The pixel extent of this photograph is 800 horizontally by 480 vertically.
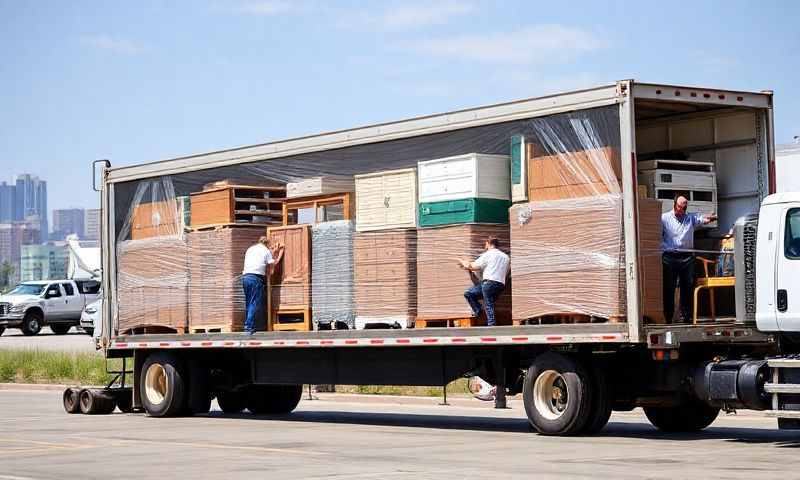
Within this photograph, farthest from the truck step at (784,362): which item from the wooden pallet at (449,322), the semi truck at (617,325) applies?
the wooden pallet at (449,322)

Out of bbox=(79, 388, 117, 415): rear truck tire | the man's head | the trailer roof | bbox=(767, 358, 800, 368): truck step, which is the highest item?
the trailer roof

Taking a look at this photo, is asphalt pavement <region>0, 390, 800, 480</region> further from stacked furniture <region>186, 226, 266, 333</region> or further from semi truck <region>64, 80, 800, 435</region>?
stacked furniture <region>186, 226, 266, 333</region>

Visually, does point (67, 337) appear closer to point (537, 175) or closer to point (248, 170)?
point (248, 170)

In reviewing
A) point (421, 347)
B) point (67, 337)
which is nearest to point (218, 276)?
point (421, 347)

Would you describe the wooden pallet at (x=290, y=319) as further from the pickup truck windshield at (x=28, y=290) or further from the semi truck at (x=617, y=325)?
the pickup truck windshield at (x=28, y=290)

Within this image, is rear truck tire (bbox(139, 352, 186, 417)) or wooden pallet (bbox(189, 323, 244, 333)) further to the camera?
rear truck tire (bbox(139, 352, 186, 417))

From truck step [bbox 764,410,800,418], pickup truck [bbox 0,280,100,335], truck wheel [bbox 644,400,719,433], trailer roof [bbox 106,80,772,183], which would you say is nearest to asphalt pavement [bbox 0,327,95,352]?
pickup truck [bbox 0,280,100,335]

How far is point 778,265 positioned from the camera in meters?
14.6

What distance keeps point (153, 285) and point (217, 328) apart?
6.00ft

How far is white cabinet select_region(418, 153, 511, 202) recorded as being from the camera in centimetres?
1623

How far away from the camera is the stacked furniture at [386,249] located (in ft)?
56.2

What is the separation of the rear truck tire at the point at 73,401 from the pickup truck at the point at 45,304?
27.8 meters

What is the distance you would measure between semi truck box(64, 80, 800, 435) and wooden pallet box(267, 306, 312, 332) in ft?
0.56

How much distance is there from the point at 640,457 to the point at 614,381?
2.99 metres
